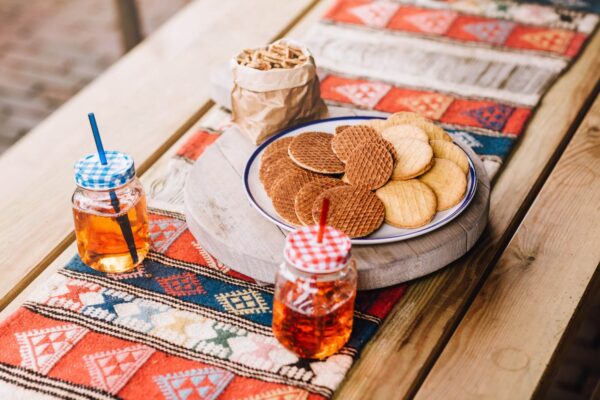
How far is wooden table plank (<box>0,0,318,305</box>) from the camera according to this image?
1311 millimetres

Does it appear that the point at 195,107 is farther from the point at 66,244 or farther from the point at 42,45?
the point at 42,45

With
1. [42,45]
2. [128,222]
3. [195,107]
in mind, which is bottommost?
[42,45]

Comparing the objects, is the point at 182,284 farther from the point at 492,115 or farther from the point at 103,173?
the point at 492,115

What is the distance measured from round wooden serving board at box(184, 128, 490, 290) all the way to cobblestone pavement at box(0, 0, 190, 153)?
→ 1961mm

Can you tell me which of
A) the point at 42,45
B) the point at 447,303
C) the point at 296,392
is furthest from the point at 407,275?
the point at 42,45

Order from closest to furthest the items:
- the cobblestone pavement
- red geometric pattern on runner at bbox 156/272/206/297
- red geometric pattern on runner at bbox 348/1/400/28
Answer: red geometric pattern on runner at bbox 156/272/206/297
red geometric pattern on runner at bbox 348/1/400/28
the cobblestone pavement

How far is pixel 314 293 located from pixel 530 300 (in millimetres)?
356

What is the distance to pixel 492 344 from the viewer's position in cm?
107

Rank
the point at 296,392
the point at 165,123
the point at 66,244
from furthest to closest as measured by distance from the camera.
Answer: the point at 165,123, the point at 66,244, the point at 296,392

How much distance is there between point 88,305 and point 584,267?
74cm

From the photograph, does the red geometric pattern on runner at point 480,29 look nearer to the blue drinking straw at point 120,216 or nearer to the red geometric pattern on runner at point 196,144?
the red geometric pattern on runner at point 196,144

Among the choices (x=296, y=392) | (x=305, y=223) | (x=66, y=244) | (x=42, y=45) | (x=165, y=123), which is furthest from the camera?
(x=42, y=45)

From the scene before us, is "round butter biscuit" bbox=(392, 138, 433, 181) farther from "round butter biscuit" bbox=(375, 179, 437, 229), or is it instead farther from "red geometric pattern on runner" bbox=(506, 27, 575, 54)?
"red geometric pattern on runner" bbox=(506, 27, 575, 54)

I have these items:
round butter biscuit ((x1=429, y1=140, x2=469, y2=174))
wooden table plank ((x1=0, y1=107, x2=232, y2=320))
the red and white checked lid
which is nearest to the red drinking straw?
the red and white checked lid
